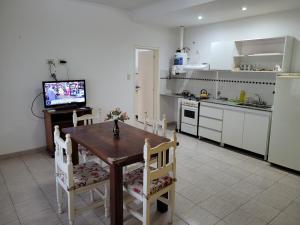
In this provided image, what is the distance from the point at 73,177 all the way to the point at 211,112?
3214mm

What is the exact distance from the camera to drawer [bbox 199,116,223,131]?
4.46 meters

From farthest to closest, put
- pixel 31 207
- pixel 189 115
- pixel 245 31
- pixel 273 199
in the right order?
pixel 189 115 < pixel 245 31 < pixel 273 199 < pixel 31 207

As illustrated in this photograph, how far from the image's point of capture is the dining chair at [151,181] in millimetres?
1877

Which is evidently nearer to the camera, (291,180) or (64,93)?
(291,180)

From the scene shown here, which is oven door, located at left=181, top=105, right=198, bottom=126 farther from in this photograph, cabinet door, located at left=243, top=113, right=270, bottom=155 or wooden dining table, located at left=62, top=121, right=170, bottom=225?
wooden dining table, located at left=62, top=121, right=170, bottom=225

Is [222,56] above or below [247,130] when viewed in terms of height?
above

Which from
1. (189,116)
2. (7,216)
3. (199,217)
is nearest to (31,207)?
(7,216)

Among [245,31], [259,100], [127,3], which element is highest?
[127,3]

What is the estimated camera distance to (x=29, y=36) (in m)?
3.70

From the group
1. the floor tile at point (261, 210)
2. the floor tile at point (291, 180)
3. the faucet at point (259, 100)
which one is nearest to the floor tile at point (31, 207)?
the floor tile at point (261, 210)

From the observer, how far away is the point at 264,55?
13.1 ft

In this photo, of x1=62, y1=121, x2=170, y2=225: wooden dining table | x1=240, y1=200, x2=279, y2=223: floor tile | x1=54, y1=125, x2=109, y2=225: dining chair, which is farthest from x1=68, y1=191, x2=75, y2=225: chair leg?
x1=240, y1=200, x2=279, y2=223: floor tile

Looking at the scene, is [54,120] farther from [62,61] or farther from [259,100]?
[259,100]

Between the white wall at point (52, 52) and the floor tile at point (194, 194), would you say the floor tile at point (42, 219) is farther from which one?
the white wall at point (52, 52)
